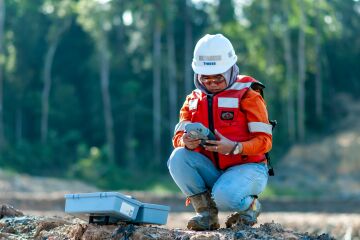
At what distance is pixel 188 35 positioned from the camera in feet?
148

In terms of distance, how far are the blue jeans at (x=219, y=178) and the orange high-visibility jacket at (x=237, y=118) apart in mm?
90

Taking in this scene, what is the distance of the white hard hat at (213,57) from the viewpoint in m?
6.66

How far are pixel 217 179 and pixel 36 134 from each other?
41015 millimetres

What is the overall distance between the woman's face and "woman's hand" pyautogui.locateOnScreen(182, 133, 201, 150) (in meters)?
0.41

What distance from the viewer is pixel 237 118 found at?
6.67 meters

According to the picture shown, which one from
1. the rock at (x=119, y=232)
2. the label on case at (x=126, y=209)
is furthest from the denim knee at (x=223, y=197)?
the label on case at (x=126, y=209)

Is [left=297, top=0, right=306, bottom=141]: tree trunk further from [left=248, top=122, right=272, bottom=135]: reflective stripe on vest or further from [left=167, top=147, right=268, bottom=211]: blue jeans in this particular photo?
[left=248, top=122, right=272, bottom=135]: reflective stripe on vest

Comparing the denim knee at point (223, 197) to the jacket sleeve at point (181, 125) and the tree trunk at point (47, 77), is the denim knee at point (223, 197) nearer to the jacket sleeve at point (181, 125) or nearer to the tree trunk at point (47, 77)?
the jacket sleeve at point (181, 125)

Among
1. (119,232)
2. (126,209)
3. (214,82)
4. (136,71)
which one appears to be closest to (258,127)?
(214,82)

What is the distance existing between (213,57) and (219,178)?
872 mm

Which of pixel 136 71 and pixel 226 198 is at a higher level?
pixel 136 71

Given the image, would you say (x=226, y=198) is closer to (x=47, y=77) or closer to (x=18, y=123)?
(x=47, y=77)

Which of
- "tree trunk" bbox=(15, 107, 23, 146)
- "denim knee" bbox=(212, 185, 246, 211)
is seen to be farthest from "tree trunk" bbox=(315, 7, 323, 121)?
"denim knee" bbox=(212, 185, 246, 211)

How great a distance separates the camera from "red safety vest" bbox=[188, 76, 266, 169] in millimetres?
6645
